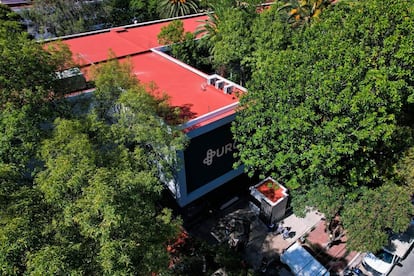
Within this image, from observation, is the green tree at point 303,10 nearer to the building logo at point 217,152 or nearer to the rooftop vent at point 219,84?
the rooftop vent at point 219,84

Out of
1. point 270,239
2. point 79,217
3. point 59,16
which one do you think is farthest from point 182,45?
point 79,217

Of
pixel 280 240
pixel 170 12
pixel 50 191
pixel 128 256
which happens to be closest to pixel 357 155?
pixel 280 240

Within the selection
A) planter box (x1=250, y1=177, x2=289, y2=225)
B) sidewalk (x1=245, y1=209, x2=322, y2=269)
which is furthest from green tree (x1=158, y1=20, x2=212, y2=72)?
sidewalk (x1=245, y1=209, x2=322, y2=269)

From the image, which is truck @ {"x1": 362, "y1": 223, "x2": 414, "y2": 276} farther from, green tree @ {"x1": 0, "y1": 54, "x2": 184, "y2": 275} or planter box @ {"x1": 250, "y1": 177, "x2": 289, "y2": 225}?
green tree @ {"x1": 0, "y1": 54, "x2": 184, "y2": 275}

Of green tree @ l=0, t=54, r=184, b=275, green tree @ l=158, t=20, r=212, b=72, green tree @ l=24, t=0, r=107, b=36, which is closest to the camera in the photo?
green tree @ l=0, t=54, r=184, b=275

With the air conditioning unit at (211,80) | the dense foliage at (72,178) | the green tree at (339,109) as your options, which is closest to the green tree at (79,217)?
the dense foliage at (72,178)

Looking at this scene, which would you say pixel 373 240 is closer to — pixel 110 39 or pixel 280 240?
pixel 280 240

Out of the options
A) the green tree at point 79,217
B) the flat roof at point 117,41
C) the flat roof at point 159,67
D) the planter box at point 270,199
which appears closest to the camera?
the green tree at point 79,217
